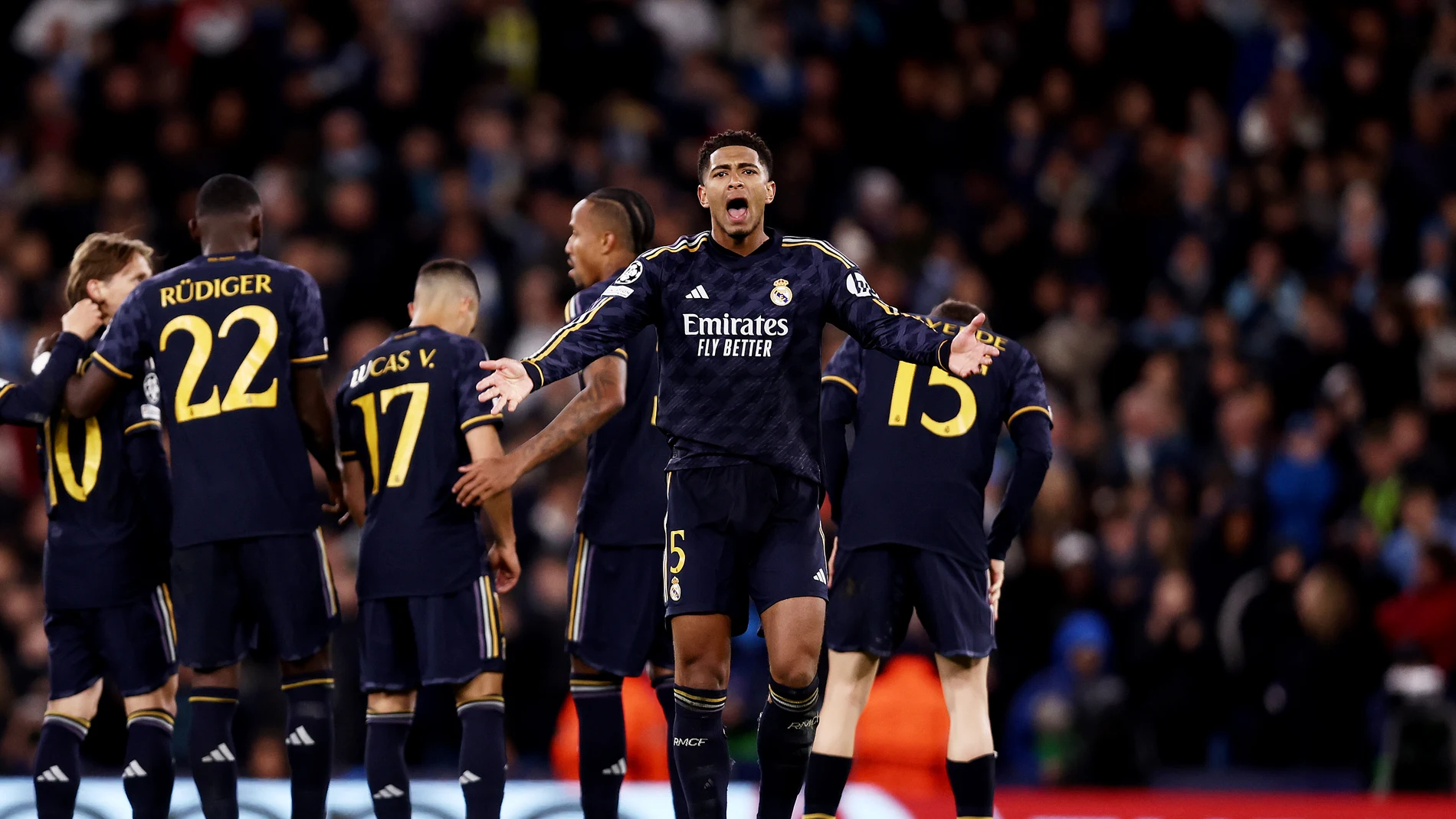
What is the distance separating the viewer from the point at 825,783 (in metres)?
7.65

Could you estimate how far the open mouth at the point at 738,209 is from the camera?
263 inches

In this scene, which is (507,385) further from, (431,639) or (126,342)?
(126,342)

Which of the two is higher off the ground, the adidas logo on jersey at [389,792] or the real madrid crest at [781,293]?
the real madrid crest at [781,293]

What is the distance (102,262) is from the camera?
7973mm

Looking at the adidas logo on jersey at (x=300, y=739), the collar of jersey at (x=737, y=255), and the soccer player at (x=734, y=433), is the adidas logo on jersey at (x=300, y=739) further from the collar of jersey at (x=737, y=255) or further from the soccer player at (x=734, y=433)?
the collar of jersey at (x=737, y=255)

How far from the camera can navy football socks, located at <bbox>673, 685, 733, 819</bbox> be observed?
21.8 feet

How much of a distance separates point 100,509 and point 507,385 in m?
2.53

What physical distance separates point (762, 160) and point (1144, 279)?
882 centimetres

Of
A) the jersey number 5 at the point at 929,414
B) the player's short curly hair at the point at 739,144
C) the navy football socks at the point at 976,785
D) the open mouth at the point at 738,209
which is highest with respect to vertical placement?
the player's short curly hair at the point at 739,144

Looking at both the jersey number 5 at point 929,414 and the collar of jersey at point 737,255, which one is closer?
the collar of jersey at point 737,255

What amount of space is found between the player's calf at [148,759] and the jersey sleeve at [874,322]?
3.29 meters

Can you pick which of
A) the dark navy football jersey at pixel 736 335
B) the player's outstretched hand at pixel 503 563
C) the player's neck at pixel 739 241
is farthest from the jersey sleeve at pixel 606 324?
the player's outstretched hand at pixel 503 563

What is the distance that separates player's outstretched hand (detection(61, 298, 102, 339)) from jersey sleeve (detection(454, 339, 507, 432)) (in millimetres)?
1591

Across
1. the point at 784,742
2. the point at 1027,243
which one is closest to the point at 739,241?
the point at 784,742
